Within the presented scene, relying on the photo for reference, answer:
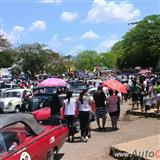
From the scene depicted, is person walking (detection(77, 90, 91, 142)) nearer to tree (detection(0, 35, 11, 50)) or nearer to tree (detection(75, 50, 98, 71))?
tree (detection(0, 35, 11, 50))

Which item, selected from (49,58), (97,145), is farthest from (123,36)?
(97,145)

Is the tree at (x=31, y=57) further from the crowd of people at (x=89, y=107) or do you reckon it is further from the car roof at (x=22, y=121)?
the car roof at (x=22, y=121)

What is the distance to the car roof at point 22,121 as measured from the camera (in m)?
8.27

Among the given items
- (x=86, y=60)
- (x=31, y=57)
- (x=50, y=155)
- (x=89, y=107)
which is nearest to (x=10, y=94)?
(x=89, y=107)

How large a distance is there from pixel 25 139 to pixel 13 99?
18.8 meters

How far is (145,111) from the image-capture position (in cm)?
2023

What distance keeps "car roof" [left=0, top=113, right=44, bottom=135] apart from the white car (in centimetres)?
1695

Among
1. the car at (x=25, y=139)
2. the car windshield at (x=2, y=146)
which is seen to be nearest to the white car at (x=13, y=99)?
the car at (x=25, y=139)

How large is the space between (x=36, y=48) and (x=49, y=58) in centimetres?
497

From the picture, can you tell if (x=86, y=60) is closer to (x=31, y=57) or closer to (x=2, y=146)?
(x=31, y=57)

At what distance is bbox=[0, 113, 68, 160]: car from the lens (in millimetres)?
7850

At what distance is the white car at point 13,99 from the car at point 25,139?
1671 centimetres

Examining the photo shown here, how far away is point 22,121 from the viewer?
8.90 meters

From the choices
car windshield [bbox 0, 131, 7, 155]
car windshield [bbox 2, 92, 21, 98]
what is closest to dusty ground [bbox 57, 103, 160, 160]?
car windshield [bbox 0, 131, 7, 155]
